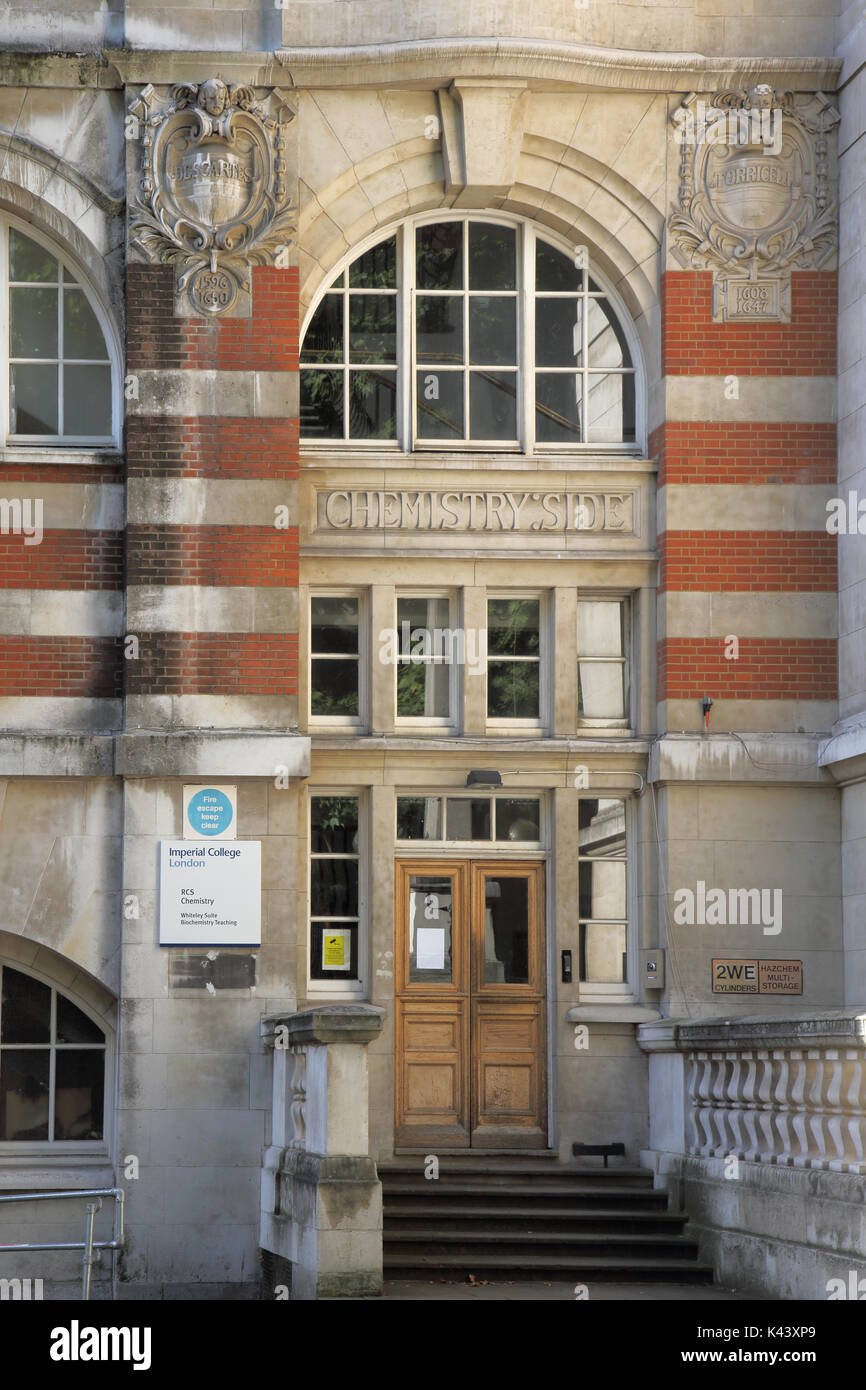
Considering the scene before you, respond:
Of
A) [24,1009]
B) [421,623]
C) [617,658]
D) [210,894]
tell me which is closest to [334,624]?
[421,623]

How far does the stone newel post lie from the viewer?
34.9 feet

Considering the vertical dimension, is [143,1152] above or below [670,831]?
below

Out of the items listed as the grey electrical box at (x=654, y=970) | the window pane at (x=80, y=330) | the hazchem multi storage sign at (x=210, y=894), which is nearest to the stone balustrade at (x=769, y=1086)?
the grey electrical box at (x=654, y=970)

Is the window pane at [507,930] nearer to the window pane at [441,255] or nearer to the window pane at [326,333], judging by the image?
the window pane at [326,333]

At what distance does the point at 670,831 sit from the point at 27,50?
738 cm

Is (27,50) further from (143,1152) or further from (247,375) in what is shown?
(143,1152)

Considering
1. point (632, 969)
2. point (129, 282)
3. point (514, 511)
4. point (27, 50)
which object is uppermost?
point (27, 50)

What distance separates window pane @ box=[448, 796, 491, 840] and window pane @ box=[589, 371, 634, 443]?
9.89 ft

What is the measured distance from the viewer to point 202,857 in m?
13.2

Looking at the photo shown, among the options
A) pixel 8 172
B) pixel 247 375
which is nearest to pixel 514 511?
pixel 247 375

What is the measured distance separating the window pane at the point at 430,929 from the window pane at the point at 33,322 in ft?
16.0

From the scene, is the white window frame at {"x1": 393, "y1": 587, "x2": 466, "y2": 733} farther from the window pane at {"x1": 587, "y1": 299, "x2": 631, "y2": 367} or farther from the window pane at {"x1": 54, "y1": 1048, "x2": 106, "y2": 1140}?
the window pane at {"x1": 54, "y1": 1048, "x2": 106, "y2": 1140}

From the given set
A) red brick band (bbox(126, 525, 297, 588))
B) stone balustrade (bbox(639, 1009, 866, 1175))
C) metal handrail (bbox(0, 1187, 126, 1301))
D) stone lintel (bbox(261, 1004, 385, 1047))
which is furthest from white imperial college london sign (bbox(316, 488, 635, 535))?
metal handrail (bbox(0, 1187, 126, 1301))

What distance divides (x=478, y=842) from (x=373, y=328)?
402 cm
